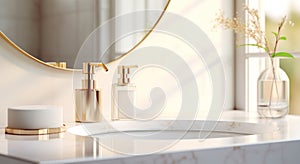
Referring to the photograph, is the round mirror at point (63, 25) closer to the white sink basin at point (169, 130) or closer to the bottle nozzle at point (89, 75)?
the bottle nozzle at point (89, 75)

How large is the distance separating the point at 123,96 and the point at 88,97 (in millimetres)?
111

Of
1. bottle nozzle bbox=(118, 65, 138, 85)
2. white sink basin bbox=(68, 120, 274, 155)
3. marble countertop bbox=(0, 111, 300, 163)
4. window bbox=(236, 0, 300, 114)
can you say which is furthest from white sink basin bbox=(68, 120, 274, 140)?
window bbox=(236, 0, 300, 114)

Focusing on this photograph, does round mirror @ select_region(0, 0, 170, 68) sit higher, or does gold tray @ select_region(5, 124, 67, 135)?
round mirror @ select_region(0, 0, 170, 68)

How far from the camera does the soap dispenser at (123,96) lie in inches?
53.4

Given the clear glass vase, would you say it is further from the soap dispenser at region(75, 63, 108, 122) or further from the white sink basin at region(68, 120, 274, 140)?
the soap dispenser at region(75, 63, 108, 122)

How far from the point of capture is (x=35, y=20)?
1.29m

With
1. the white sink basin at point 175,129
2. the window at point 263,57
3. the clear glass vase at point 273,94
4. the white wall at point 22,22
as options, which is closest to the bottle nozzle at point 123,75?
the white sink basin at point 175,129

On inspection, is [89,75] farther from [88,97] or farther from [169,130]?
[169,130]

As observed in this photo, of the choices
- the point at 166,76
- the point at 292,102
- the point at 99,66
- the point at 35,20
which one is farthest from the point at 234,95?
the point at 35,20

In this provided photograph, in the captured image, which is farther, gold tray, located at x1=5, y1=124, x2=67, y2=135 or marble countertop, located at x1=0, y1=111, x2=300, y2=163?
gold tray, located at x1=5, y1=124, x2=67, y2=135

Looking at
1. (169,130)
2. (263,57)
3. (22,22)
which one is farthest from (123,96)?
(263,57)

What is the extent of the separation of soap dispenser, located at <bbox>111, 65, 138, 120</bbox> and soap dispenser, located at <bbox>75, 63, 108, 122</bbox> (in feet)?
0.24

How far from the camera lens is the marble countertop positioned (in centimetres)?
83

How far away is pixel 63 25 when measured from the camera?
1.33 m
